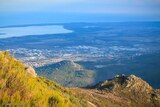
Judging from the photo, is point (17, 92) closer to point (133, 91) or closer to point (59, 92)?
point (59, 92)

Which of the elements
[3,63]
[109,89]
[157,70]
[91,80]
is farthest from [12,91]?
[157,70]

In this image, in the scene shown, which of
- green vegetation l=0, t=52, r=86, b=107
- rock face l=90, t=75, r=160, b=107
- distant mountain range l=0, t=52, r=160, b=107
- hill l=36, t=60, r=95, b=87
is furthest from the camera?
hill l=36, t=60, r=95, b=87

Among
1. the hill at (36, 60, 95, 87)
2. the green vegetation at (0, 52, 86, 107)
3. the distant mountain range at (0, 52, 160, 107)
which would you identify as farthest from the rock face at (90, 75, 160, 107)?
the hill at (36, 60, 95, 87)

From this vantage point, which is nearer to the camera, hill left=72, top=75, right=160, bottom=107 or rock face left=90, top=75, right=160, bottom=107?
hill left=72, top=75, right=160, bottom=107

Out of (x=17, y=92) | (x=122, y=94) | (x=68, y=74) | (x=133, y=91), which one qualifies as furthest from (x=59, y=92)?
(x=68, y=74)

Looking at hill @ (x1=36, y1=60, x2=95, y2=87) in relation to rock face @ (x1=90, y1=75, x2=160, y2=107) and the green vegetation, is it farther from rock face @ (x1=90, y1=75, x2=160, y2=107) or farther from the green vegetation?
the green vegetation

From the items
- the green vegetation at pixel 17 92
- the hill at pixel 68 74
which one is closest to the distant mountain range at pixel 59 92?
the green vegetation at pixel 17 92

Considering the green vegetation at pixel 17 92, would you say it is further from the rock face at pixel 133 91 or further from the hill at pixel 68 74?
the hill at pixel 68 74

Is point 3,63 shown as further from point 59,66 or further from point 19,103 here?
point 59,66
